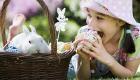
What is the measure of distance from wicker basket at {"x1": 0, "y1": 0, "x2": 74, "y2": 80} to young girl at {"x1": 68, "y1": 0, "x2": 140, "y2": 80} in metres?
0.29

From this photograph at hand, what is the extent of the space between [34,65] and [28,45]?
10cm

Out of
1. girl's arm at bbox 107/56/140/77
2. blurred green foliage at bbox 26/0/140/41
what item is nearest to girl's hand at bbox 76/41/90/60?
girl's arm at bbox 107/56/140/77

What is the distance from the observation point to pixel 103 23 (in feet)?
8.39

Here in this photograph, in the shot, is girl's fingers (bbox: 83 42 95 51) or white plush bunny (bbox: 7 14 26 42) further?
white plush bunny (bbox: 7 14 26 42)

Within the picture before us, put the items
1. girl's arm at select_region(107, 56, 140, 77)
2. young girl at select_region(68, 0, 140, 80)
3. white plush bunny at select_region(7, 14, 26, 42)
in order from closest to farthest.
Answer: young girl at select_region(68, 0, 140, 80), girl's arm at select_region(107, 56, 140, 77), white plush bunny at select_region(7, 14, 26, 42)

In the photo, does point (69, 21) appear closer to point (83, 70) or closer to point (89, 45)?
point (83, 70)

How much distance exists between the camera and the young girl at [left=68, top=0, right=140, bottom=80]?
2.47m

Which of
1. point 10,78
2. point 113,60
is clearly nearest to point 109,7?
point 113,60

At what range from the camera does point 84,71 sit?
259 centimetres

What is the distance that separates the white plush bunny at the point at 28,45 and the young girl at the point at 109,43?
29 centimetres

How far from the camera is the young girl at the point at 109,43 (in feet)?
8.11

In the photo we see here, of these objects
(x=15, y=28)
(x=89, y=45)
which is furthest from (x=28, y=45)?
(x=15, y=28)

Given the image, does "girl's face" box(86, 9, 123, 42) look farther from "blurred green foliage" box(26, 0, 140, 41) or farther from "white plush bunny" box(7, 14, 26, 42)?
"blurred green foliage" box(26, 0, 140, 41)

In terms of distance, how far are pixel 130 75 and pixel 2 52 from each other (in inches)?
35.5
